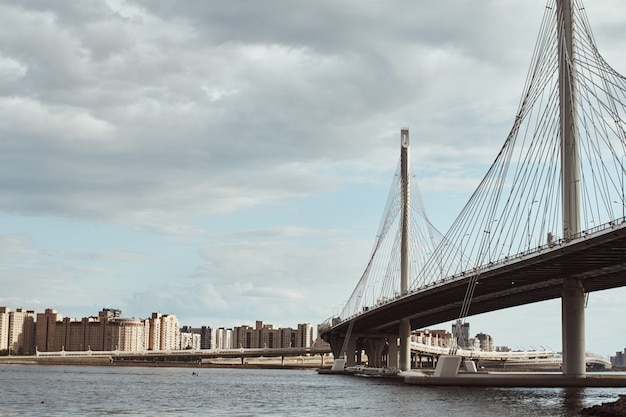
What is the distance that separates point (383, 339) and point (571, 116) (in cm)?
8780

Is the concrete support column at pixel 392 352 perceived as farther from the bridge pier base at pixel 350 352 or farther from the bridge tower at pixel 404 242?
the bridge tower at pixel 404 242

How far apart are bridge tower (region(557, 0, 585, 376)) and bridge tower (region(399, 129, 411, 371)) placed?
3758 cm

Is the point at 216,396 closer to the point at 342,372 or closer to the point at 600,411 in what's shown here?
the point at 600,411

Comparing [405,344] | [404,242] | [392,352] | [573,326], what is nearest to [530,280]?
[573,326]

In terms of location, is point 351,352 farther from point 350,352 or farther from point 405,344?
point 405,344

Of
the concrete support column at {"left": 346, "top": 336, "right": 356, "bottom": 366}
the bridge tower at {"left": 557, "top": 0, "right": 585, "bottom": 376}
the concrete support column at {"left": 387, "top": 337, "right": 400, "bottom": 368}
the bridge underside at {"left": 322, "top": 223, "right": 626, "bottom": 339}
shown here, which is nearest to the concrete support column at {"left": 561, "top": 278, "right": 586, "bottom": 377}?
the bridge tower at {"left": 557, "top": 0, "right": 585, "bottom": 376}

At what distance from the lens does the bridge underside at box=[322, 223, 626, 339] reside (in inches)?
2141

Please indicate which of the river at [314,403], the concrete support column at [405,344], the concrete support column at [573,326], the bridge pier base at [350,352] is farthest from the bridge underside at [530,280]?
the bridge pier base at [350,352]

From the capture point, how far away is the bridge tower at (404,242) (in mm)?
104500

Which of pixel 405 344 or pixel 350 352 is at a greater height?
pixel 405 344

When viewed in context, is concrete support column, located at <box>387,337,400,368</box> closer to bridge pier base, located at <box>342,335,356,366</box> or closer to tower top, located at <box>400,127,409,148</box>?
bridge pier base, located at <box>342,335,356,366</box>

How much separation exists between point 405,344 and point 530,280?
41435 millimetres

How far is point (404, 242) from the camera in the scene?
106 meters

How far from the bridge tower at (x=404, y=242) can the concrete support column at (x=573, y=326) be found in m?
37.4
